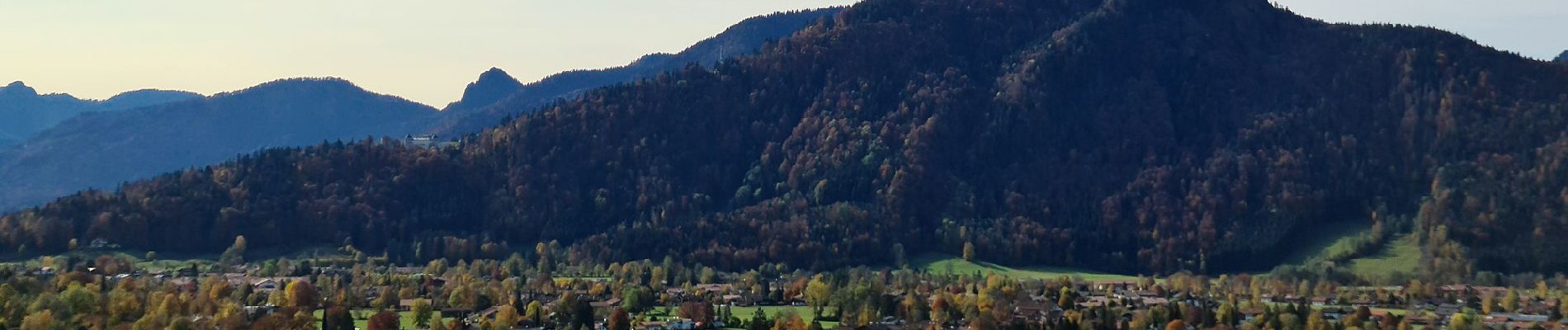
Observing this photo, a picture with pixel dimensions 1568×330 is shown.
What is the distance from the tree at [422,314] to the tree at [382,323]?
3.74 metres

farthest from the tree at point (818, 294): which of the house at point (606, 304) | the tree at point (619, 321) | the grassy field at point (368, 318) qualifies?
the grassy field at point (368, 318)

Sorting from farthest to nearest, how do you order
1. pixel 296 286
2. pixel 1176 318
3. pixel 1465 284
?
pixel 1465 284 → pixel 296 286 → pixel 1176 318

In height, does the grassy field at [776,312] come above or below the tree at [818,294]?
below

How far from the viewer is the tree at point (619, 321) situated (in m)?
145

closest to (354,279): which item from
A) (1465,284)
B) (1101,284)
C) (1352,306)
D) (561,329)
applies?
(561,329)

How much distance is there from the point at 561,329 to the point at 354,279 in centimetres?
5142

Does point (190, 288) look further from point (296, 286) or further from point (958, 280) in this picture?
point (958, 280)

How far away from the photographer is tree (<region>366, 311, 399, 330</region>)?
470 ft

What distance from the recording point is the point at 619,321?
146m

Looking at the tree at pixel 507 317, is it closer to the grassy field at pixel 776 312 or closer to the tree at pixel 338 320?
the tree at pixel 338 320

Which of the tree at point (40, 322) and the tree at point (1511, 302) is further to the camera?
the tree at point (1511, 302)

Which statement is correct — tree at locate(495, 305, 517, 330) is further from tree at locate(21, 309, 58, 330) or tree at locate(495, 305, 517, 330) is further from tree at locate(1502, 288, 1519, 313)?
tree at locate(1502, 288, 1519, 313)

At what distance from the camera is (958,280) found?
655 feet

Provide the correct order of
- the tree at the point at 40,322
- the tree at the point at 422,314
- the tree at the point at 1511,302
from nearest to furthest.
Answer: the tree at the point at 40,322, the tree at the point at 422,314, the tree at the point at 1511,302
